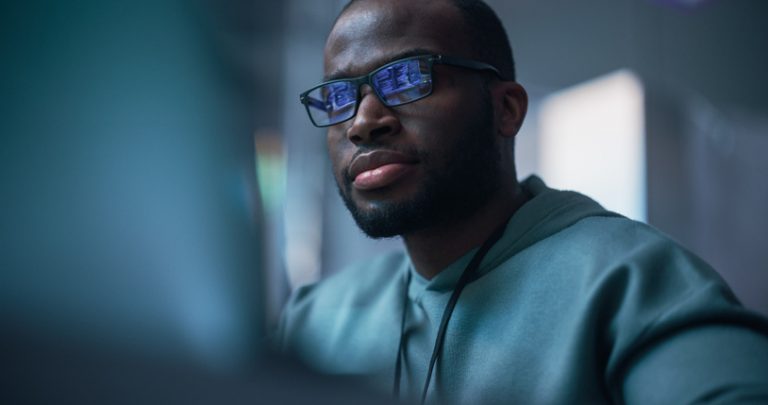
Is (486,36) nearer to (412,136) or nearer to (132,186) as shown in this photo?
(412,136)

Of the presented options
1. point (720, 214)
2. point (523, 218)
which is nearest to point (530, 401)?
point (523, 218)

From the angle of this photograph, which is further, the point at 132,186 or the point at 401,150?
the point at 401,150

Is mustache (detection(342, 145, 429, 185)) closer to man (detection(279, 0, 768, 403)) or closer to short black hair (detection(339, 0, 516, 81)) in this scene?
man (detection(279, 0, 768, 403))

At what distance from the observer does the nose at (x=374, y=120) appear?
1.08 meters

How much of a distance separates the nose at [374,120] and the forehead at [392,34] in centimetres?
7

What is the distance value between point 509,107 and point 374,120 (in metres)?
0.30

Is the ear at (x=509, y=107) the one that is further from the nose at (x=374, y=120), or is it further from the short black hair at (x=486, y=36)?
the nose at (x=374, y=120)

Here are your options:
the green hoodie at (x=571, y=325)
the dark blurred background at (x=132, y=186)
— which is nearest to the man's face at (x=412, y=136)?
the green hoodie at (x=571, y=325)

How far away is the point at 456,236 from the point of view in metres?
1.17

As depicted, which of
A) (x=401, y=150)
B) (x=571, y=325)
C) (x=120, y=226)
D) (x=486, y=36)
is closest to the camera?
(x=120, y=226)

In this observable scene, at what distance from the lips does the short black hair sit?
25cm

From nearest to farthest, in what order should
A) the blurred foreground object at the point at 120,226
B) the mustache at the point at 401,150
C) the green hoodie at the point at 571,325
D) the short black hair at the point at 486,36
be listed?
the blurred foreground object at the point at 120,226
the green hoodie at the point at 571,325
the mustache at the point at 401,150
the short black hair at the point at 486,36

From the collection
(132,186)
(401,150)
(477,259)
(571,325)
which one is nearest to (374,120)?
(401,150)

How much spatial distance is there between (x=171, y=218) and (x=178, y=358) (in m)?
0.05
